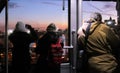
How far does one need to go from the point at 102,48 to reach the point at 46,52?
1.50 m

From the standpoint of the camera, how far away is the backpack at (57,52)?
727 centimetres

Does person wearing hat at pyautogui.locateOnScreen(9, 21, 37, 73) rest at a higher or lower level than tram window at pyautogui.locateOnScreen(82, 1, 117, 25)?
Answer: lower

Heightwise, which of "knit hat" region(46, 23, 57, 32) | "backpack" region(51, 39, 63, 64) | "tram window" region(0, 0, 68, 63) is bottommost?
"backpack" region(51, 39, 63, 64)

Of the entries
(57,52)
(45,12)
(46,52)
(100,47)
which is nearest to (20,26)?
(45,12)

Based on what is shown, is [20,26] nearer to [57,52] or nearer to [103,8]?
[57,52]

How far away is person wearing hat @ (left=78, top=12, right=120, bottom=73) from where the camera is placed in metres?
6.11

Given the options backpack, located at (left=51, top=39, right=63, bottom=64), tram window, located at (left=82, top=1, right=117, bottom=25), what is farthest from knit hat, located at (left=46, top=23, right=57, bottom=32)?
tram window, located at (left=82, top=1, right=117, bottom=25)

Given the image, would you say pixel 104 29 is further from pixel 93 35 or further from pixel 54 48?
pixel 54 48

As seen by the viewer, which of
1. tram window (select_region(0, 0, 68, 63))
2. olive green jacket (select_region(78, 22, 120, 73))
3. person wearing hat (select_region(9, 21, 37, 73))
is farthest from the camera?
person wearing hat (select_region(9, 21, 37, 73))

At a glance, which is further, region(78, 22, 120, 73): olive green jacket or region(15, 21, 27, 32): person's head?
region(15, 21, 27, 32): person's head

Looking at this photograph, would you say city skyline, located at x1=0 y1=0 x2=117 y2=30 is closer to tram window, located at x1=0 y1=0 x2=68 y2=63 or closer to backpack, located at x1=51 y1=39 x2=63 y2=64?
tram window, located at x1=0 y1=0 x2=68 y2=63

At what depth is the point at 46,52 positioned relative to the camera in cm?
736

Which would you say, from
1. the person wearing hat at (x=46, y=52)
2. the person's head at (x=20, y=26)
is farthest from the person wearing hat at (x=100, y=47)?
the person's head at (x=20, y=26)

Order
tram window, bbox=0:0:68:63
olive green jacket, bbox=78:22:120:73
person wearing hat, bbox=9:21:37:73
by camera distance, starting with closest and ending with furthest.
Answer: olive green jacket, bbox=78:22:120:73, tram window, bbox=0:0:68:63, person wearing hat, bbox=9:21:37:73
